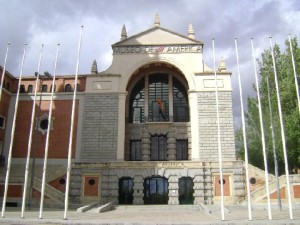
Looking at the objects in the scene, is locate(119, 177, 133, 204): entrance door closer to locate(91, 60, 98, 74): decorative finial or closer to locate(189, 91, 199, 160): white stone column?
locate(189, 91, 199, 160): white stone column

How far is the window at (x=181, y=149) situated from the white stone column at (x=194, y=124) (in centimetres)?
222

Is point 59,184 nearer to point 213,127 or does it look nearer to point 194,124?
point 194,124

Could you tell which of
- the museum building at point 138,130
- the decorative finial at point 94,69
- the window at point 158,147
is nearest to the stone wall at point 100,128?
the museum building at point 138,130

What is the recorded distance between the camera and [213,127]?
33.5 meters

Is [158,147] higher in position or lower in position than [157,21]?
lower

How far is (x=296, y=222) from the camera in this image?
55.8 ft

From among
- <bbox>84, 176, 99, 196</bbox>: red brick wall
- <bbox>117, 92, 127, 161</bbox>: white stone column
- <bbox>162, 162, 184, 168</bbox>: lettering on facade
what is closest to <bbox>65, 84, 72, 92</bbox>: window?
<bbox>117, 92, 127, 161</bbox>: white stone column

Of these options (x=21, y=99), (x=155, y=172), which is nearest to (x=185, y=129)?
(x=155, y=172)

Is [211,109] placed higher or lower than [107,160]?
higher

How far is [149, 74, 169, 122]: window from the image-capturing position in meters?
36.8

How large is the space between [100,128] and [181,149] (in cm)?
915

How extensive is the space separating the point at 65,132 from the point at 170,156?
38.3 feet

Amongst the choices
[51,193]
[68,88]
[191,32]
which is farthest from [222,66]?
[51,193]

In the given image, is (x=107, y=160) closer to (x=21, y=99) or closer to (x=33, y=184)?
(x=33, y=184)
